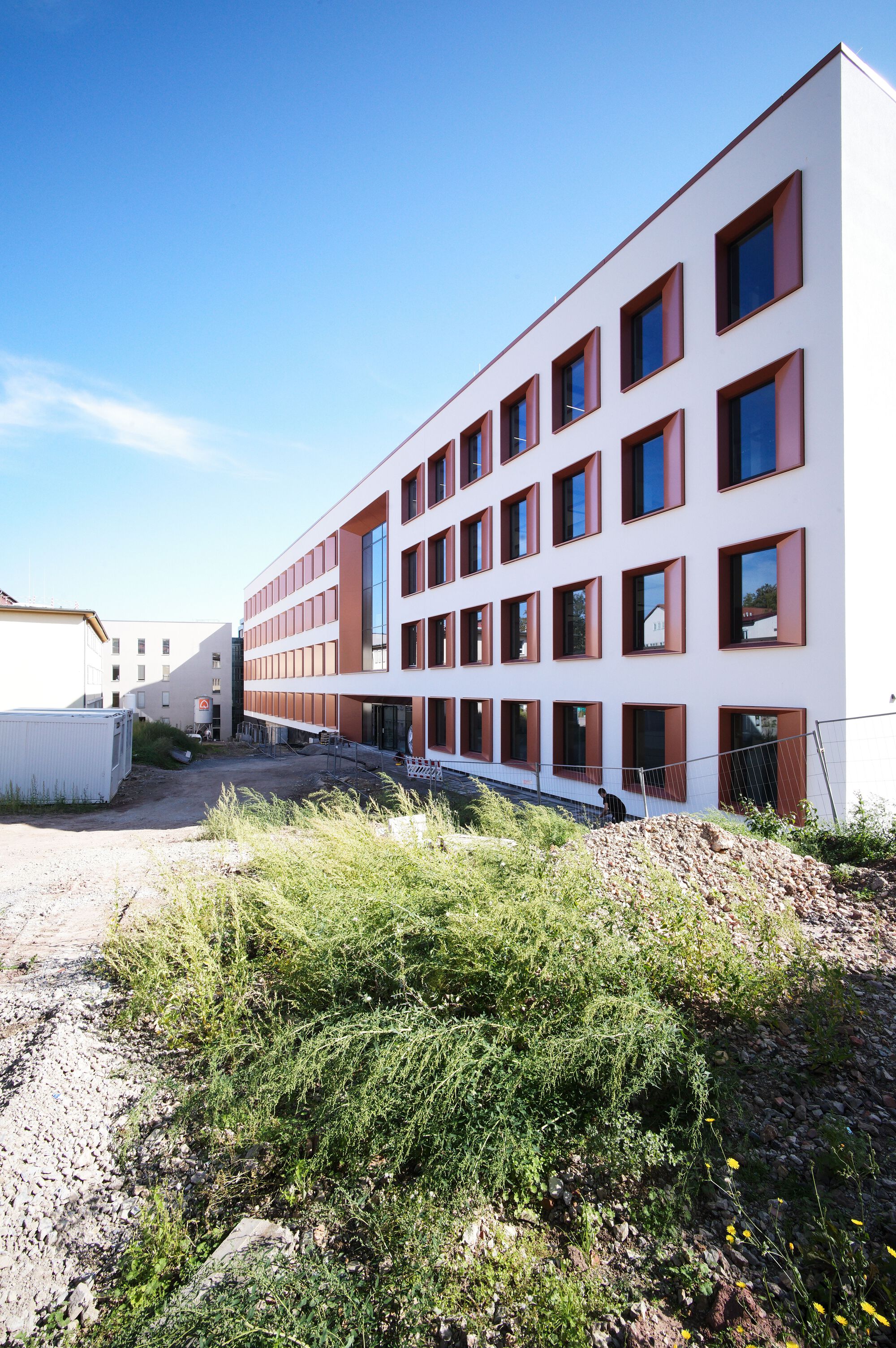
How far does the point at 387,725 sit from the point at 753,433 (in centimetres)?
2101

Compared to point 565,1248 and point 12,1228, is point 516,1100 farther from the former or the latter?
point 12,1228

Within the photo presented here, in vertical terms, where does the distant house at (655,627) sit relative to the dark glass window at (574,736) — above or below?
above

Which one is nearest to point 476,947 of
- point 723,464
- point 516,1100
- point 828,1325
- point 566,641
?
point 516,1100

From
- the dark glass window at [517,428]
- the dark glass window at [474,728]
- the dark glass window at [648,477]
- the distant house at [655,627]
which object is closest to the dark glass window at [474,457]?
the dark glass window at [517,428]

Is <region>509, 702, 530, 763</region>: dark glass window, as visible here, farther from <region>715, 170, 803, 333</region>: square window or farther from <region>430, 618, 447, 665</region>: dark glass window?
<region>715, 170, 803, 333</region>: square window

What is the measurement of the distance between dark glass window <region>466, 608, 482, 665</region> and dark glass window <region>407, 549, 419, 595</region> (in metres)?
4.91

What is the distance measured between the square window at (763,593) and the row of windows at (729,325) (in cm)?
144

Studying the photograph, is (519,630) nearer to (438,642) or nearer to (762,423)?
(438,642)

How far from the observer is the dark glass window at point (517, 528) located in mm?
17719

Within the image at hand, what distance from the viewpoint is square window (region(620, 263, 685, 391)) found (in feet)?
39.8

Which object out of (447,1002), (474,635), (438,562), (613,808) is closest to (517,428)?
(438,562)

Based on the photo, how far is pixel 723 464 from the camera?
1122cm

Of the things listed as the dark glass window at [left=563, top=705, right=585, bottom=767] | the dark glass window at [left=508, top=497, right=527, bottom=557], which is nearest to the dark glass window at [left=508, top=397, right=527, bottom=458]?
the dark glass window at [left=508, top=497, right=527, bottom=557]

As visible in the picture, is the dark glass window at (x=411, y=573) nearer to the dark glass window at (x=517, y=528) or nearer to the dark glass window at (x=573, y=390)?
the dark glass window at (x=517, y=528)
